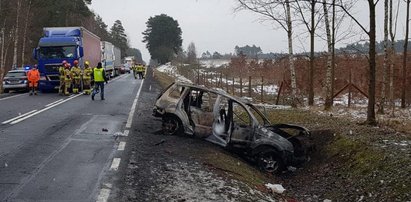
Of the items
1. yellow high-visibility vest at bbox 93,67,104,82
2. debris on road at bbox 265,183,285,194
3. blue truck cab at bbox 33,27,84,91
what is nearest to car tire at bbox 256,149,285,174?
debris on road at bbox 265,183,285,194

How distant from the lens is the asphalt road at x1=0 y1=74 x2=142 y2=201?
6.38 metres

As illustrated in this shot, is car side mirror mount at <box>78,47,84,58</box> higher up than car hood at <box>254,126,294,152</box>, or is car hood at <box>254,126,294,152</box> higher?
car side mirror mount at <box>78,47,84,58</box>

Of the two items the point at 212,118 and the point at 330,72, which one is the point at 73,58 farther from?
the point at 212,118

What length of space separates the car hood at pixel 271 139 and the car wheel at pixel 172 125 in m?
2.08

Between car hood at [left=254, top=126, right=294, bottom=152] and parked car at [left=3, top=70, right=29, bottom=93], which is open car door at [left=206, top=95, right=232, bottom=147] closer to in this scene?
car hood at [left=254, top=126, right=294, bottom=152]

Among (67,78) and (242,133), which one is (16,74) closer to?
(67,78)

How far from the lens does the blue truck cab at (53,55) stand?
80.1 feet

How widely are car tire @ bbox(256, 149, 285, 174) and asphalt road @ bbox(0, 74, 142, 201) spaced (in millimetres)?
3149

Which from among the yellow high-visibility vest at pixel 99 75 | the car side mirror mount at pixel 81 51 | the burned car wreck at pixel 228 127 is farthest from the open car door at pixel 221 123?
the car side mirror mount at pixel 81 51

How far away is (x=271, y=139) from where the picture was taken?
10164 millimetres

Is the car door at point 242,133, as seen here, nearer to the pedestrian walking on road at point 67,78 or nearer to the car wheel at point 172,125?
the car wheel at point 172,125

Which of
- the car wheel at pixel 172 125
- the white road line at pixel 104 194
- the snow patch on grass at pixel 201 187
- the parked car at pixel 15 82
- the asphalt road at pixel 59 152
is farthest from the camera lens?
the parked car at pixel 15 82

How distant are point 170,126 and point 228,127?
161 cm

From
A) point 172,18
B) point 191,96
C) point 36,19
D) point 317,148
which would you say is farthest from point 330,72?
point 172,18
